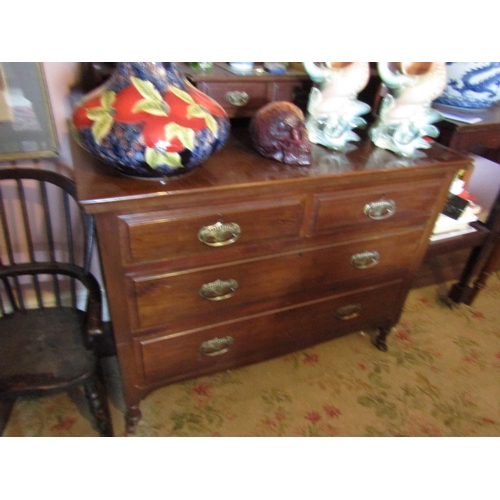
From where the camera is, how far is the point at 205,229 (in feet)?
3.14

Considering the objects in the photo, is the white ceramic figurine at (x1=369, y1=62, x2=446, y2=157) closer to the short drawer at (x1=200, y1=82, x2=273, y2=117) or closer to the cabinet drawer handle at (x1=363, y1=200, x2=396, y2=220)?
the cabinet drawer handle at (x1=363, y1=200, x2=396, y2=220)

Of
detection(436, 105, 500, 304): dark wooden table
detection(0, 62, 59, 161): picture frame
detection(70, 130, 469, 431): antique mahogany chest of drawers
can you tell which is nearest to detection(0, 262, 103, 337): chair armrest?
detection(70, 130, 469, 431): antique mahogany chest of drawers

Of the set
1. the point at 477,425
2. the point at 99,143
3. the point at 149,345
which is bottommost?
the point at 477,425

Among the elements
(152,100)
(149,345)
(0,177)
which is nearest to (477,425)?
(149,345)

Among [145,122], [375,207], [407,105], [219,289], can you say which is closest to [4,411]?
[219,289]

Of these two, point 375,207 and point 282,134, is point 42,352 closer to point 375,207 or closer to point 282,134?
point 282,134

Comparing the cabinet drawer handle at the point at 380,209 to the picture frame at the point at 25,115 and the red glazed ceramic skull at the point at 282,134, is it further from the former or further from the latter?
the picture frame at the point at 25,115

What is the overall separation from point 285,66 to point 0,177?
897mm

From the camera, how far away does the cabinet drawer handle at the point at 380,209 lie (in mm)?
1141

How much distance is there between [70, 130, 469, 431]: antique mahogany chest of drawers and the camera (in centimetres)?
90

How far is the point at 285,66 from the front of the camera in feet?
3.98

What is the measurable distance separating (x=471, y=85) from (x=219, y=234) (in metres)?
1.08
